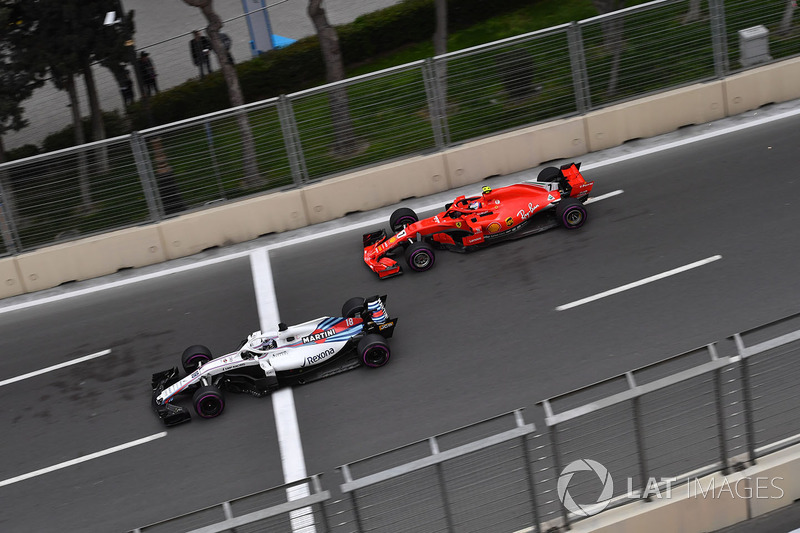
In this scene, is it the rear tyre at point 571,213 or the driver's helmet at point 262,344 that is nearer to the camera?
the driver's helmet at point 262,344

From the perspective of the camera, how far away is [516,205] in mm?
13875

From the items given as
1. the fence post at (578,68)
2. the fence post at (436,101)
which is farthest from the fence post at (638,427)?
the fence post at (578,68)

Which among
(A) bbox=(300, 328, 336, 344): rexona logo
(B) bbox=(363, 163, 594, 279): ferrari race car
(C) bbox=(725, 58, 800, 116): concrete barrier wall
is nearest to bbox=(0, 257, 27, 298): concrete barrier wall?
(B) bbox=(363, 163, 594, 279): ferrari race car

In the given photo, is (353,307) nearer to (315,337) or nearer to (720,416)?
(315,337)

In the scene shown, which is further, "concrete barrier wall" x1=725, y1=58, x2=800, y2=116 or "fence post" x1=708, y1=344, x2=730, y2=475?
"concrete barrier wall" x1=725, y1=58, x2=800, y2=116

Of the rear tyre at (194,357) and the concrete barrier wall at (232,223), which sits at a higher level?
the concrete barrier wall at (232,223)

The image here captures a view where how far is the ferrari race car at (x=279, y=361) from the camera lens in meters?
11.4

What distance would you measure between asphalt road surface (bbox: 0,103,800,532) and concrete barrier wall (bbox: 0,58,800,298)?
323 mm

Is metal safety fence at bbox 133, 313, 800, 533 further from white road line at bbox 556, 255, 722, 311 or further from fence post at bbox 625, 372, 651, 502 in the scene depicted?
white road line at bbox 556, 255, 722, 311

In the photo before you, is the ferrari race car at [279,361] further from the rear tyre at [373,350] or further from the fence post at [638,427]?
the fence post at [638,427]

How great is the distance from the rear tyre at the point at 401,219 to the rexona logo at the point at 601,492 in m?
7.47

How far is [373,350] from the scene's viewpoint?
11.6 meters

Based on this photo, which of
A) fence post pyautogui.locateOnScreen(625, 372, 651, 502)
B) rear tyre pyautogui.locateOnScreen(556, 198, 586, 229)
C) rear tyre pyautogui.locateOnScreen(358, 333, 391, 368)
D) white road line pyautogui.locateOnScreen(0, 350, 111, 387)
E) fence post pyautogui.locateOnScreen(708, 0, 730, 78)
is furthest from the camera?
fence post pyautogui.locateOnScreen(708, 0, 730, 78)

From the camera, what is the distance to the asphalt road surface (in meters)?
10.6
